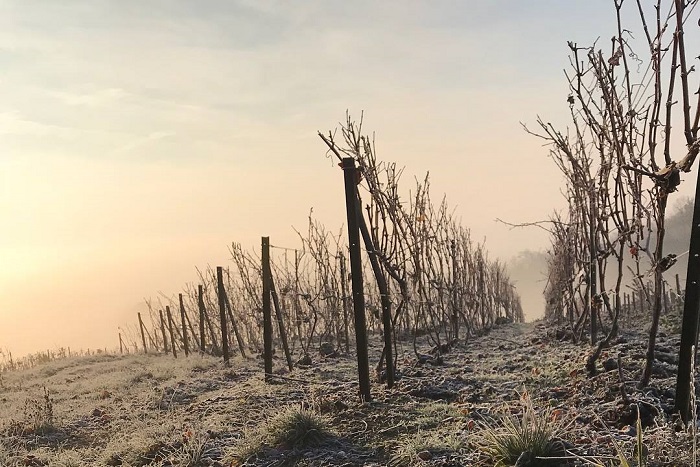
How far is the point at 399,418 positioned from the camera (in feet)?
13.6

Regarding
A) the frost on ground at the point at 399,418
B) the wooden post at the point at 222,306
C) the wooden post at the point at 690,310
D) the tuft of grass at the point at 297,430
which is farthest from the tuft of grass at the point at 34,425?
the wooden post at the point at 690,310

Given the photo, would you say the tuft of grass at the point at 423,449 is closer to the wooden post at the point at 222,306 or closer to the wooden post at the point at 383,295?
the wooden post at the point at 383,295

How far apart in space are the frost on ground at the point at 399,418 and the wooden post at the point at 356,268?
0.86 feet

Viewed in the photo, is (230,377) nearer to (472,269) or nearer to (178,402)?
(178,402)

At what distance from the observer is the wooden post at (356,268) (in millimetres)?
4699

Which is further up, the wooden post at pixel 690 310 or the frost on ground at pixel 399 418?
the wooden post at pixel 690 310

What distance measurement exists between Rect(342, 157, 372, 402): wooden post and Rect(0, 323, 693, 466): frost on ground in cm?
26

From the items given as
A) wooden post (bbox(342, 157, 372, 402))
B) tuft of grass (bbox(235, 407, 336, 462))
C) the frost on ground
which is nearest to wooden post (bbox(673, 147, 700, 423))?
the frost on ground

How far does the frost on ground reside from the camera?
2.96 meters

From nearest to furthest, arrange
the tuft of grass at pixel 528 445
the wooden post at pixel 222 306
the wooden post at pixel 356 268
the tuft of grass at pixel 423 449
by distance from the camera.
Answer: the tuft of grass at pixel 528 445 → the tuft of grass at pixel 423 449 → the wooden post at pixel 356 268 → the wooden post at pixel 222 306

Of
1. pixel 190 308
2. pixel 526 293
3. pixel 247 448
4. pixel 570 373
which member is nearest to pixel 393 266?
pixel 570 373

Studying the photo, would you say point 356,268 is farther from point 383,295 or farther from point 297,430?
point 297,430

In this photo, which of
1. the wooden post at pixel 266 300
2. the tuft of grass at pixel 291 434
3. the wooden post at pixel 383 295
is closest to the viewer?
the tuft of grass at pixel 291 434

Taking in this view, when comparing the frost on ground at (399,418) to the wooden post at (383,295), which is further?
the wooden post at (383,295)
